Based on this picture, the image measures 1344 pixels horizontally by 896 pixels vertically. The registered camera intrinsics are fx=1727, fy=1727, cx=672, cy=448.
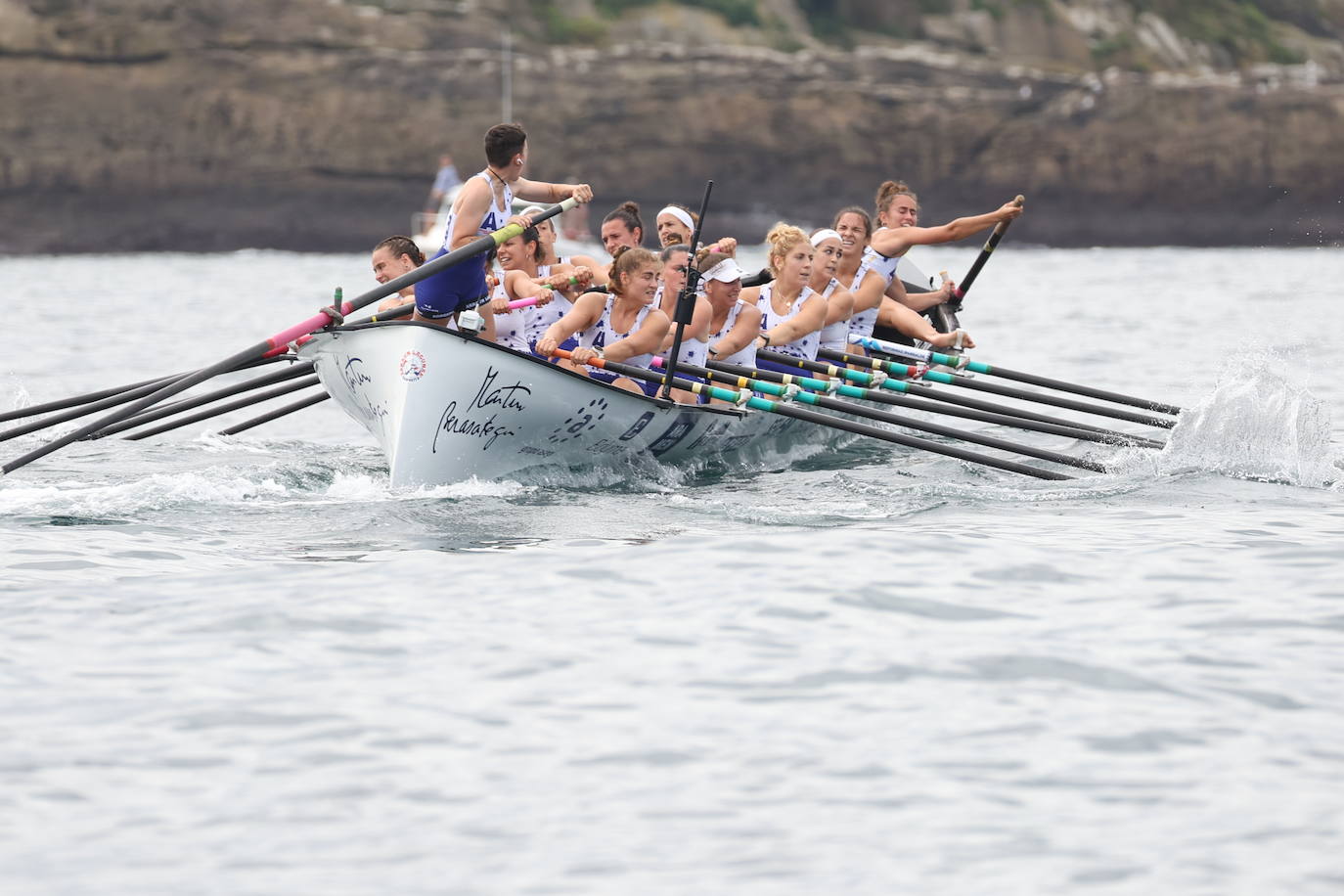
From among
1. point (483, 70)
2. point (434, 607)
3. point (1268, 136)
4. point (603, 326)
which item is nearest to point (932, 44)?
point (1268, 136)

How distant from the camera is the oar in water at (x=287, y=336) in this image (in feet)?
29.4

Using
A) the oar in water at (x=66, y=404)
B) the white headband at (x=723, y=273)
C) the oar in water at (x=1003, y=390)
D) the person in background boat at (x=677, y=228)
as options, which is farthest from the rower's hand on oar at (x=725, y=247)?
the oar in water at (x=66, y=404)

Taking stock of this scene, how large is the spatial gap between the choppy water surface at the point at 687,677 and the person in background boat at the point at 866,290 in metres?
2.68

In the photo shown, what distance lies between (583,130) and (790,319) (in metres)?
40.8

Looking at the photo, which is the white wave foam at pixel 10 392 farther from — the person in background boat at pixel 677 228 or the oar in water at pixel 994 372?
the oar in water at pixel 994 372

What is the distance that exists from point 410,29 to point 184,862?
49459 millimetres

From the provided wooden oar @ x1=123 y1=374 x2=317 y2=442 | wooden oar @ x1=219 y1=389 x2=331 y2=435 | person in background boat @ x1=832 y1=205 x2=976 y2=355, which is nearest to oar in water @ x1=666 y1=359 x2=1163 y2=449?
person in background boat @ x1=832 y1=205 x2=976 y2=355

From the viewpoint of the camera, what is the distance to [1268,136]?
177ft

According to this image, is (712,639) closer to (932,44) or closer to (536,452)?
(536,452)

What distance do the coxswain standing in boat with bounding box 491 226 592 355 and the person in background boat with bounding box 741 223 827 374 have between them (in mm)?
1682

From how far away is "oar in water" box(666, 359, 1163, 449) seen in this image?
36.3 feet

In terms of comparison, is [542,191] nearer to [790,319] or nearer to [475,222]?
[475,222]

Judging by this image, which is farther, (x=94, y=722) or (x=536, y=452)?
(x=536, y=452)

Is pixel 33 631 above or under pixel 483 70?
under
